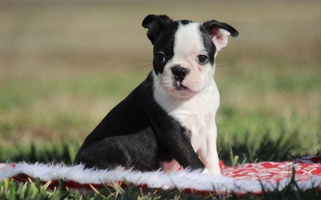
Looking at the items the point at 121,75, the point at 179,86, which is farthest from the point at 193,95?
the point at 121,75

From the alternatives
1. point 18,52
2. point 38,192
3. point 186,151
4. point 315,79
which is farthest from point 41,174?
point 18,52

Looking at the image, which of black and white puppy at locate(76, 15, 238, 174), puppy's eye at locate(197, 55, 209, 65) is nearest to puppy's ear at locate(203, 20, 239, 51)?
black and white puppy at locate(76, 15, 238, 174)

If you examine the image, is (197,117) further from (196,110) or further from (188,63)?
(188,63)

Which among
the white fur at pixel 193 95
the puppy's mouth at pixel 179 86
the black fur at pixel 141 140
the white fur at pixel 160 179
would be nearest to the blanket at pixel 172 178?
the white fur at pixel 160 179

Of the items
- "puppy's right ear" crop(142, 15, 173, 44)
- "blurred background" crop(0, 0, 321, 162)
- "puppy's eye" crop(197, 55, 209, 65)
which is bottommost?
"blurred background" crop(0, 0, 321, 162)

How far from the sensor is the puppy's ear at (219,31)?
507 cm

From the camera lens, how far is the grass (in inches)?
258

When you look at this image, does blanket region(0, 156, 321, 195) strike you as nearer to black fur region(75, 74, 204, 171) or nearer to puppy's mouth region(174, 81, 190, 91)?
black fur region(75, 74, 204, 171)

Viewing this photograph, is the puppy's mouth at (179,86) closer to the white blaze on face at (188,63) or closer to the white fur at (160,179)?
the white blaze on face at (188,63)

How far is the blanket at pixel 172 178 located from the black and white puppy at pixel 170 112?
0.69 ft

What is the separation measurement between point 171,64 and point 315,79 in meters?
8.10

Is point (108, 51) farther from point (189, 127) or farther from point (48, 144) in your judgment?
point (189, 127)

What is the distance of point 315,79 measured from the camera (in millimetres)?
12609

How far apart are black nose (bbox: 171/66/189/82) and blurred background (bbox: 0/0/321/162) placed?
2.42ft
